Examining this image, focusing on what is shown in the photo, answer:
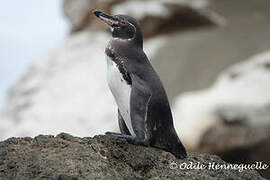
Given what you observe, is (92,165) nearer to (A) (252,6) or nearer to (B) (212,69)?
(B) (212,69)

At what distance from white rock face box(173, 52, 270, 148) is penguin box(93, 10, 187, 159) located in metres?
6.05

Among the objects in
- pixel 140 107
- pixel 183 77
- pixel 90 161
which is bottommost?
pixel 90 161

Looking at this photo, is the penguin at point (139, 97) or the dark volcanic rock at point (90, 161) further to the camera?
the penguin at point (139, 97)

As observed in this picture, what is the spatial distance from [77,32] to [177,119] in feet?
18.0

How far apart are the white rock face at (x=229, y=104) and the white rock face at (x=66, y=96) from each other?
1.36m

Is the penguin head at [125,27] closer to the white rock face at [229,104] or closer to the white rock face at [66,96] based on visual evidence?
the white rock face at [229,104]

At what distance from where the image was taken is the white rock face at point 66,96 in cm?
1031

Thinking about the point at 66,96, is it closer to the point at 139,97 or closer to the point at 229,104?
the point at 229,104

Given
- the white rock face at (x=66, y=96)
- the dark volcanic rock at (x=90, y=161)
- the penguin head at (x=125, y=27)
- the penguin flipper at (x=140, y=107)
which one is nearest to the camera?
the dark volcanic rock at (x=90, y=161)

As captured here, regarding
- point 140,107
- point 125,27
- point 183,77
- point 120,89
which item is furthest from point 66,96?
point 140,107

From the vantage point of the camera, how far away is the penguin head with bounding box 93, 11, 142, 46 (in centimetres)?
343

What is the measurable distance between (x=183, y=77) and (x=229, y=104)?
5.60ft

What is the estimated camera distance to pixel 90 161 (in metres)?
2.86

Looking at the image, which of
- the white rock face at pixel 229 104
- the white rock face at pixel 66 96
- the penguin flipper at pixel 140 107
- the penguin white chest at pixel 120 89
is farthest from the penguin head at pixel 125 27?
the white rock face at pixel 66 96
